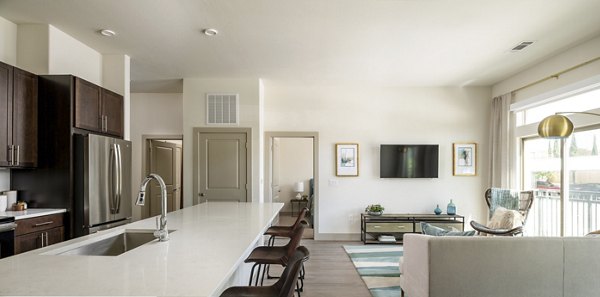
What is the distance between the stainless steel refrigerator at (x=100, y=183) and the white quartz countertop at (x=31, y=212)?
194mm

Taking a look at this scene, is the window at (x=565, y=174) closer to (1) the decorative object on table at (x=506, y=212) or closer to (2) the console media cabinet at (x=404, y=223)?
(1) the decorative object on table at (x=506, y=212)

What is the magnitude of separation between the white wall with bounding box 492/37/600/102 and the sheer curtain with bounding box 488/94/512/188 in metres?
0.25

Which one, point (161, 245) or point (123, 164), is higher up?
point (123, 164)

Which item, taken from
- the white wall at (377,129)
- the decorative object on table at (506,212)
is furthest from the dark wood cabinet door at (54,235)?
the decorative object on table at (506,212)

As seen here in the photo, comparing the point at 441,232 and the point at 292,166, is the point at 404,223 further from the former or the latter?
the point at 292,166

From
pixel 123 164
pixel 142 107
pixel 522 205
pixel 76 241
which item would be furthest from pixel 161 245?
pixel 142 107

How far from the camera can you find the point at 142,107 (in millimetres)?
6824

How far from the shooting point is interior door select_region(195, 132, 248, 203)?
5.89m

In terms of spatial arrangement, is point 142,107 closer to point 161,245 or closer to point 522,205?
point 161,245

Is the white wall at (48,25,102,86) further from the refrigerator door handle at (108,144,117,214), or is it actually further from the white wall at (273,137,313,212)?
the white wall at (273,137,313,212)

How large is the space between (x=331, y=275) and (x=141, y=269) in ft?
10.8

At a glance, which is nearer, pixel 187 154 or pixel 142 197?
pixel 142 197

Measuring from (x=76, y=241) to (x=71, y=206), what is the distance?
192 cm

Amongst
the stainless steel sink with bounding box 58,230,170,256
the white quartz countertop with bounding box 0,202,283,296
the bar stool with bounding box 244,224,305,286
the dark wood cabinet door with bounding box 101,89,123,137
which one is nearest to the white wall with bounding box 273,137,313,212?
the dark wood cabinet door with bounding box 101,89,123,137
